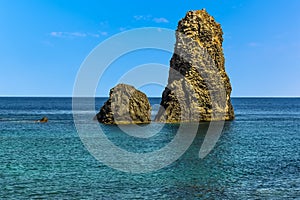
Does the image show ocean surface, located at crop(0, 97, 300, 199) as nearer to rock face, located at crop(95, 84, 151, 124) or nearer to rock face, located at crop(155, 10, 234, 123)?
rock face, located at crop(95, 84, 151, 124)

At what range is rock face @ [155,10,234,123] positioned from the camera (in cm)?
10344

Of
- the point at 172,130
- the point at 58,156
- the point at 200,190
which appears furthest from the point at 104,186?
the point at 172,130

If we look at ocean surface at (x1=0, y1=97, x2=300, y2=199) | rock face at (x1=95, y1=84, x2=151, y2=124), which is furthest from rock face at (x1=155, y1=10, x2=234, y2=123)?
ocean surface at (x1=0, y1=97, x2=300, y2=199)

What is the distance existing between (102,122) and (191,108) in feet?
76.7

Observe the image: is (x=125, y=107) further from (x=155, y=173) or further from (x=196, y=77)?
(x=155, y=173)

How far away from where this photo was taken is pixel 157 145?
6197 centimetres

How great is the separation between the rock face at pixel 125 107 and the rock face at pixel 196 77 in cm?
668

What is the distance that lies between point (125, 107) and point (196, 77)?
2274 cm

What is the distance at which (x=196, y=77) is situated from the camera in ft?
347

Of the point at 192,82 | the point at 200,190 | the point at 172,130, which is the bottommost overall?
the point at 200,190

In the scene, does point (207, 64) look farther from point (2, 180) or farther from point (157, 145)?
point (2, 180)

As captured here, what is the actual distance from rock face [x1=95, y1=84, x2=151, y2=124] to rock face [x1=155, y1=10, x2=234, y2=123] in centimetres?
668

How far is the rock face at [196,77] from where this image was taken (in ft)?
339

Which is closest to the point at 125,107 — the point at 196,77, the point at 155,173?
the point at 196,77
